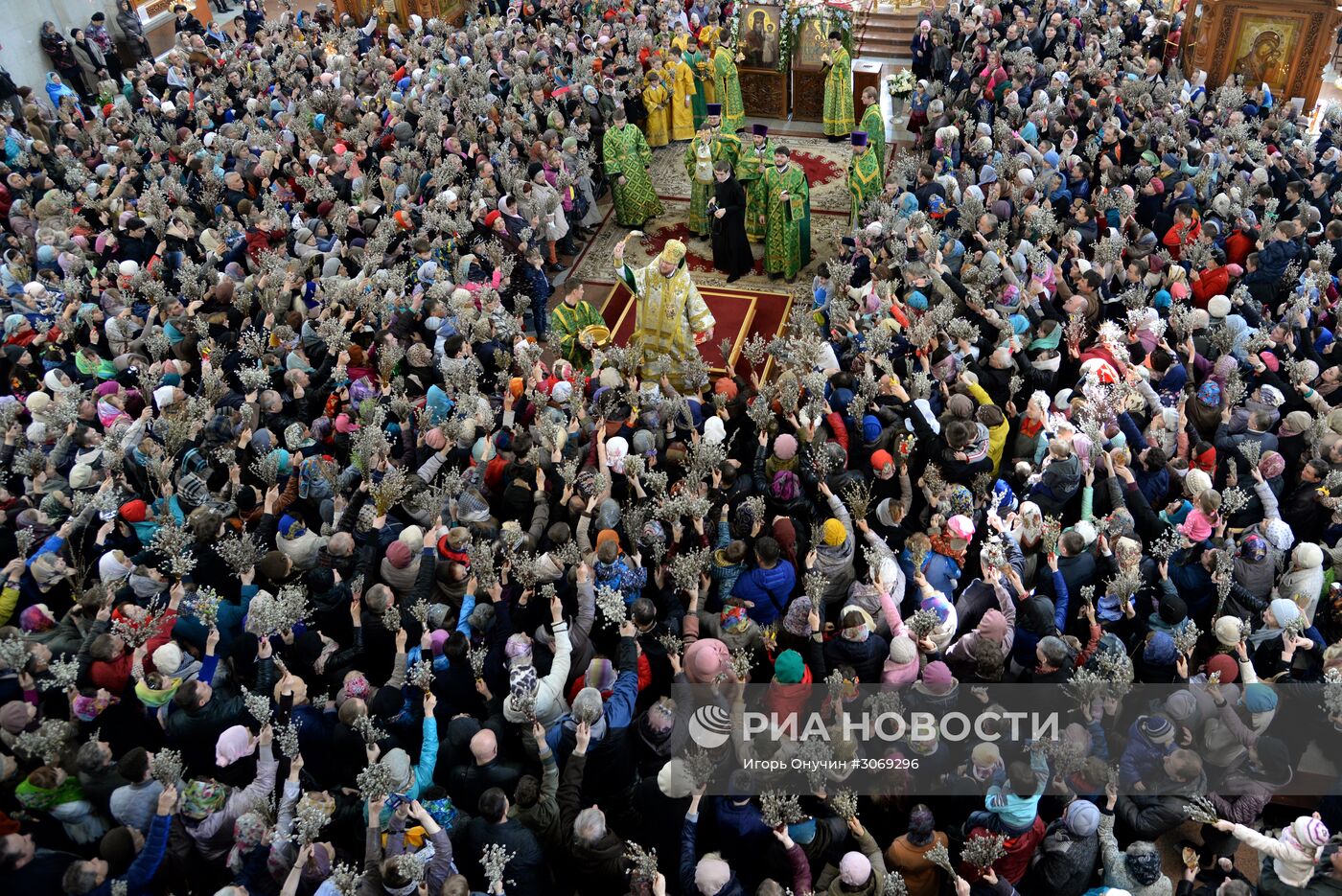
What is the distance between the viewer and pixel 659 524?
729 centimetres

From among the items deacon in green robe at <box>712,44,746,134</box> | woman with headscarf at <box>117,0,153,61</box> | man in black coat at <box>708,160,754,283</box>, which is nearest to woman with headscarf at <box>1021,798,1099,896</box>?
man in black coat at <box>708,160,754,283</box>

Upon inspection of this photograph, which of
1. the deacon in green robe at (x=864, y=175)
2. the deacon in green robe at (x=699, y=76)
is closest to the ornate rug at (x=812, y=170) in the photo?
the deacon in green robe at (x=699, y=76)

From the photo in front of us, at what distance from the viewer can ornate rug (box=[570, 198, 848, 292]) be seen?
540 inches

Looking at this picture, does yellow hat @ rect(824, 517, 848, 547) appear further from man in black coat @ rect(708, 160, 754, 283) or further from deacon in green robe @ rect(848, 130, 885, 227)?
deacon in green robe @ rect(848, 130, 885, 227)

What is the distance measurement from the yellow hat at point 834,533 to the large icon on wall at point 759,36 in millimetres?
13039

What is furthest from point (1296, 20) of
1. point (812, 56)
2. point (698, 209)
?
point (698, 209)

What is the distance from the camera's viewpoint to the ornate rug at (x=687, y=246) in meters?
13.7

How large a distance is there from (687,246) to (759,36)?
561cm

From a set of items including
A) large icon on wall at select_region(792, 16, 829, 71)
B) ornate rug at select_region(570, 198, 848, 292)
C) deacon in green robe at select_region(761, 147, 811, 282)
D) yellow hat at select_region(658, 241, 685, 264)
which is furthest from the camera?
large icon on wall at select_region(792, 16, 829, 71)

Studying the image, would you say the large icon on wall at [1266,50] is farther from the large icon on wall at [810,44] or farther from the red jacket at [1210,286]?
the large icon on wall at [810,44]

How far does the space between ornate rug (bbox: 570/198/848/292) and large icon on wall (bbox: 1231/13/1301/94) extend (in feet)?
20.5

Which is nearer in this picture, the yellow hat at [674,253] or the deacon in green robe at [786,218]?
the yellow hat at [674,253]

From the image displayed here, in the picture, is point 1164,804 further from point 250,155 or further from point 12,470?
point 250,155

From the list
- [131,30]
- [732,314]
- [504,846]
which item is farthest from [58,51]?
[504,846]
